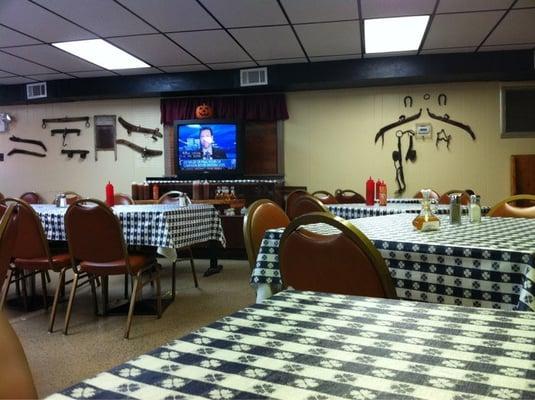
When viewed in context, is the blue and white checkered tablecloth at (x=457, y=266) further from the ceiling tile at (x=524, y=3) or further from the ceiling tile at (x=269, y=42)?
the ceiling tile at (x=269, y=42)

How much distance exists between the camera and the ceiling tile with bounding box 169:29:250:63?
4559mm

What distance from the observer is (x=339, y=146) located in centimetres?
630

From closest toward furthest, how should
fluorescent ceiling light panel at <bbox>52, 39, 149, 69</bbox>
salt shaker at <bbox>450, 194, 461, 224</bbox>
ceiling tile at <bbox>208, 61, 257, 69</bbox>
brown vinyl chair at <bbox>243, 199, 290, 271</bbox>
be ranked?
brown vinyl chair at <bbox>243, 199, 290, 271</bbox> → salt shaker at <bbox>450, 194, 461, 224</bbox> → fluorescent ceiling light panel at <bbox>52, 39, 149, 69</bbox> → ceiling tile at <bbox>208, 61, 257, 69</bbox>

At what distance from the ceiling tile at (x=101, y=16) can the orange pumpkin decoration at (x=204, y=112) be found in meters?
1.96

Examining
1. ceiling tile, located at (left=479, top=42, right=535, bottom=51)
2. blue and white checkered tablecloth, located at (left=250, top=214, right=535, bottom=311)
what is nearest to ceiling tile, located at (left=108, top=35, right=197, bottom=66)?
ceiling tile, located at (left=479, top=42, right=535, bottom=51)

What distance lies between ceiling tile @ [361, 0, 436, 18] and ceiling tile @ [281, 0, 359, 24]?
0.10 m

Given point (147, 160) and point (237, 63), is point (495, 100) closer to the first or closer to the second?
point (237, 63)

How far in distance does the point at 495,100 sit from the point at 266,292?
539 cm

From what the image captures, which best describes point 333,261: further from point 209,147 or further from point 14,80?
point 14,80

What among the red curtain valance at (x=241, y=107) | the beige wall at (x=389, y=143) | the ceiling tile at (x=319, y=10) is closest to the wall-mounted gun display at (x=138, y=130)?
the red curtain valance at (x=241, y=107)

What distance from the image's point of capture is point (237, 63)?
5.64 metres

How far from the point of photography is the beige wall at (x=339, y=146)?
5.91m

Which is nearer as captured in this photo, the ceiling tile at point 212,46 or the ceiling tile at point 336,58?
the ceiling tile at point 212,46

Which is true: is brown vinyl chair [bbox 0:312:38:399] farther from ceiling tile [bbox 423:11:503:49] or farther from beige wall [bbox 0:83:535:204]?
beige wall [bbox 0:83:535:204]
